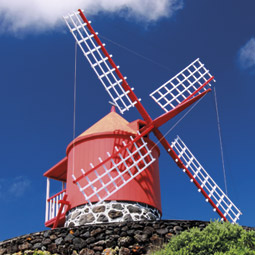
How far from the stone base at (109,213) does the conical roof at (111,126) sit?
7.06 feet

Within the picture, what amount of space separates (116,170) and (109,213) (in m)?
1.19

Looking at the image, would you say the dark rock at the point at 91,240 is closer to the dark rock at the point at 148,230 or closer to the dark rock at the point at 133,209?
the dark rock at the point at 148,230

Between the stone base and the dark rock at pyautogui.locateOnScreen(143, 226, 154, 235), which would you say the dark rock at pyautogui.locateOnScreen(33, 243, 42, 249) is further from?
the dark rock at pyautogui.locateOnScreen(143, 226, 154, 235)

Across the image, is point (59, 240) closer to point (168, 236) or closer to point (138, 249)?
point (138, 249)

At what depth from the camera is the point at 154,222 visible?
8898mm

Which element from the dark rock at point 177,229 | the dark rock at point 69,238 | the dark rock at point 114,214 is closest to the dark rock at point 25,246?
the dark rock at point 69,238

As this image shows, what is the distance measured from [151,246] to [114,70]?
16.1 ft

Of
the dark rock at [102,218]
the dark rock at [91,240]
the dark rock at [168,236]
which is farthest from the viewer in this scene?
the dark rock at [102,218]

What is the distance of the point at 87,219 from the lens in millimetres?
10344

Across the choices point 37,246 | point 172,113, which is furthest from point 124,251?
point 172,113

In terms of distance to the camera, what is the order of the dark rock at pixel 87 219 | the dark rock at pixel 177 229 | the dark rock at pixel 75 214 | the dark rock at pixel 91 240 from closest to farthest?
1. the dark rock at pixel 177 229
2. the dark rock at pixel 91 240
3. the dark rock at pixel 87 219
4. the dark rock at pixel 75 214

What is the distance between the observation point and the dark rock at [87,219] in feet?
33.7

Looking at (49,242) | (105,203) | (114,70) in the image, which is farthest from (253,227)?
(114,70)

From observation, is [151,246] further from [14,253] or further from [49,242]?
[14,253]
